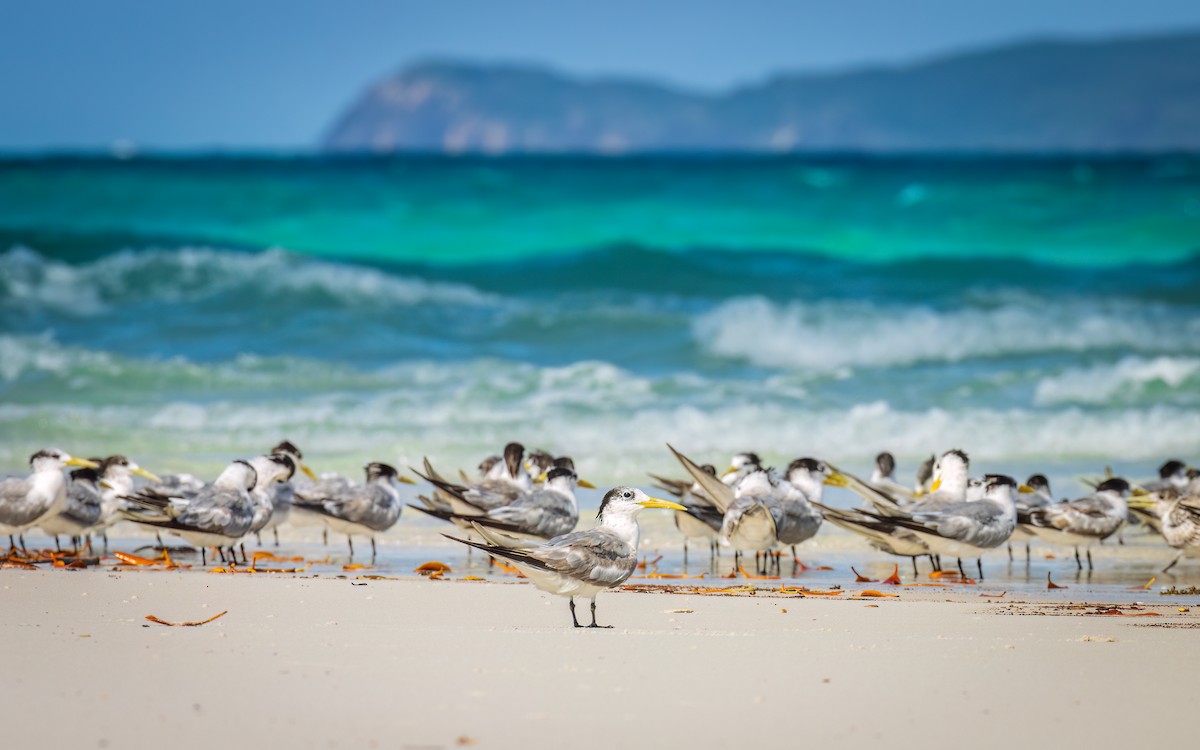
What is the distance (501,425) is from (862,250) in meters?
14.9

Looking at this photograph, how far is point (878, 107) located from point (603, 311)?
6053 cm

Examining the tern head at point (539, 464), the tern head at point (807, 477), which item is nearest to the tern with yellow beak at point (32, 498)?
the tern head at point (539, 464)

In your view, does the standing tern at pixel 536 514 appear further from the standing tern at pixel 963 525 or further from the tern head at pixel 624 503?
the standing tern at pixel 963 525

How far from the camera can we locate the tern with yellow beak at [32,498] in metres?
9.57

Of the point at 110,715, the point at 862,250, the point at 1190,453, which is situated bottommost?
the point at 110,715

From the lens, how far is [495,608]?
779 cm

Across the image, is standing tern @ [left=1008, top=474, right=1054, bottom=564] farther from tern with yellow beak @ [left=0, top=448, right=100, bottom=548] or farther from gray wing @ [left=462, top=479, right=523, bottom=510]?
tern with yellow beak @ [left=0, top=448, right=100, bottom=548]

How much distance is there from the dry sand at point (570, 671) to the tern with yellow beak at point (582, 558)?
20 centimetres

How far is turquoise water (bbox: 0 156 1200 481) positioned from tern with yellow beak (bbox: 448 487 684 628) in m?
5.34

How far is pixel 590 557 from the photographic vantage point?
24.4ft

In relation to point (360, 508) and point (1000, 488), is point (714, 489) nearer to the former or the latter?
point (1000, 488)

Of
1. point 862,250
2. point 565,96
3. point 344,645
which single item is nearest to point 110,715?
point 344,645

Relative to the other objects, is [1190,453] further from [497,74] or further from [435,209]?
[497,74]

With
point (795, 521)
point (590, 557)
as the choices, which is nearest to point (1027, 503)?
point (795, 521)
